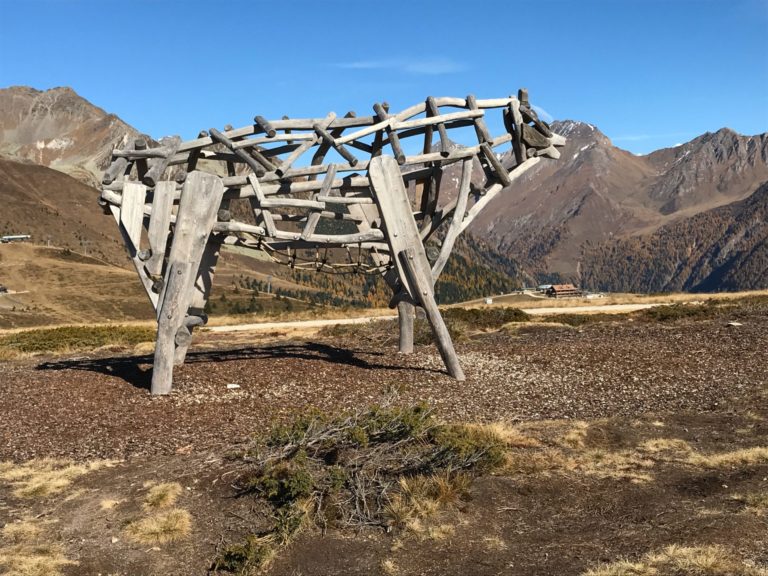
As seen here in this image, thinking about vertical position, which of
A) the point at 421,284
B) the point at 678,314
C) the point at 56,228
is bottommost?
the point at 678,314

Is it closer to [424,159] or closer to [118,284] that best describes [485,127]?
[424,159]

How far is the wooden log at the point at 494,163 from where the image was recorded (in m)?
14.8

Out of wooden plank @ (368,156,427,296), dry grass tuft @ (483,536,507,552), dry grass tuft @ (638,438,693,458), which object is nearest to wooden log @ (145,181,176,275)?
wooden plank @ (368,156,427,296)

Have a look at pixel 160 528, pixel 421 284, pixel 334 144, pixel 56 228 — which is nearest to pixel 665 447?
pixel 421 284

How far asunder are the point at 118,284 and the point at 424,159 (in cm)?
9340

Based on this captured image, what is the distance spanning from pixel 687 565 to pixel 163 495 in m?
6.13

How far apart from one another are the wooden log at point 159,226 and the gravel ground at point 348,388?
108 inches

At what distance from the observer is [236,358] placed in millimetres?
18312

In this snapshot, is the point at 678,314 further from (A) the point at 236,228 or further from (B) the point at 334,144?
(A) the point at 236,228

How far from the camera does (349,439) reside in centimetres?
1030

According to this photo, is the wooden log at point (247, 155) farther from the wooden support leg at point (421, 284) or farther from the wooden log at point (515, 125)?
the wooden log at point (515, 125)

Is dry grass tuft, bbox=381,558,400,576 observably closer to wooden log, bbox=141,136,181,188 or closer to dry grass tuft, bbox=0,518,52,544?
dry grass tuft, bbox=0,518,52,544

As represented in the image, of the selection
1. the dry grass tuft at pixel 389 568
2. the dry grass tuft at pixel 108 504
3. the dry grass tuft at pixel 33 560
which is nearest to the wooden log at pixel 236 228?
the dry grass tuft at pixel 108 504

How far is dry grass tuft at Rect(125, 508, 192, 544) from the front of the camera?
25.0 feet
